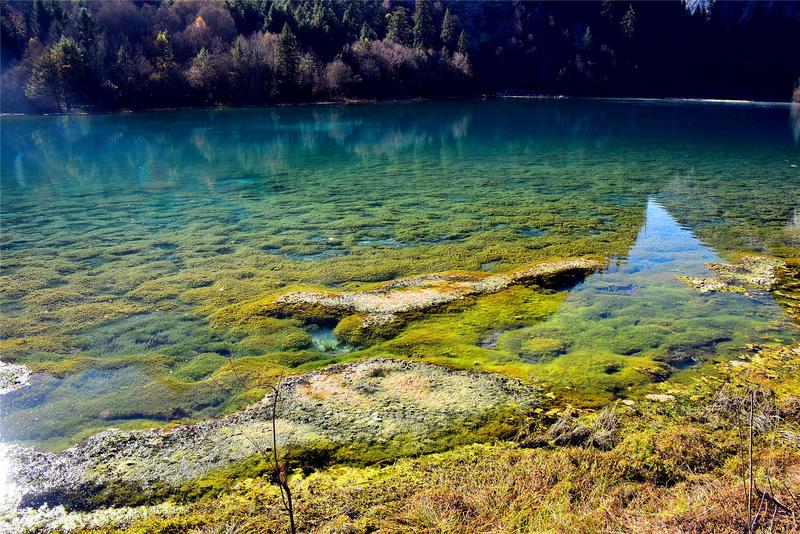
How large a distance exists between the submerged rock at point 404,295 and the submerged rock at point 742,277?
2.02 metres

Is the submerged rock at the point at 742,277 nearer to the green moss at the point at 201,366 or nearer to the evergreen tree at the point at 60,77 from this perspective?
the green moss at the point at 201,366

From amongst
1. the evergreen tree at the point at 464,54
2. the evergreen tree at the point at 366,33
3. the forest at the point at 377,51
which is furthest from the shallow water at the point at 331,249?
the evergreen tree at the point at 366,33

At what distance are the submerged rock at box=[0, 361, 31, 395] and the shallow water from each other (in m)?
0.18

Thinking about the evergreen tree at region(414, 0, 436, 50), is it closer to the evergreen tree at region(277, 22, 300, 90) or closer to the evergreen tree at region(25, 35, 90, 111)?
the evergreen tree at region(277, 22, 300, 90)

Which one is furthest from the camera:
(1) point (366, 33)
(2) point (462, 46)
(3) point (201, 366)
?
(2) point (462, 46)

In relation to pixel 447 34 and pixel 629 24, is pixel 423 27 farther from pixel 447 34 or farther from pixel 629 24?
pixel 629 24

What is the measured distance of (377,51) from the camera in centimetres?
9231

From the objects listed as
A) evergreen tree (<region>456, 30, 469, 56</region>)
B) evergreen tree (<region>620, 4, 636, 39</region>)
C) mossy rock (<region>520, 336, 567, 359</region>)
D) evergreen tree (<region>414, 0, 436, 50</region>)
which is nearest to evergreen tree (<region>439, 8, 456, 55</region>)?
evergreen tree (<region>414, 0, 436, 50</region>)

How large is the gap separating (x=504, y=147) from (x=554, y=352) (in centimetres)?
2642

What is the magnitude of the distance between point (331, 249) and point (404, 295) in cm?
395

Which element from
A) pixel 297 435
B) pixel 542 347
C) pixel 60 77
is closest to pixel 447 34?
pixel 60 77

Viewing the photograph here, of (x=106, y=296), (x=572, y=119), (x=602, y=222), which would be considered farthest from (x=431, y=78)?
(x=106, y=296)

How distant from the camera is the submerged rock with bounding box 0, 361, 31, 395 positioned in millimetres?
7293

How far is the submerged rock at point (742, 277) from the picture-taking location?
33.7 ft
